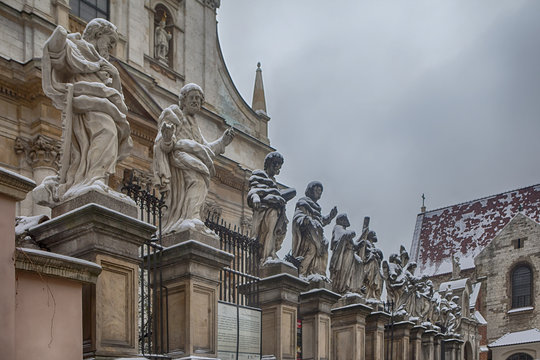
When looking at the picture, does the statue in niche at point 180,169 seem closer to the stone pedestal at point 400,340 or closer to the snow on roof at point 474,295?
the stone pedestal at point 400,340

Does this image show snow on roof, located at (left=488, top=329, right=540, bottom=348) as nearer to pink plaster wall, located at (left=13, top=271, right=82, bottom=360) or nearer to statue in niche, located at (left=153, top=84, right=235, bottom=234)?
statue in niche, located at (left=153, top=84, right=235, bottom=234)

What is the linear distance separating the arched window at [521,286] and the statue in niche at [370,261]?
2824 cm

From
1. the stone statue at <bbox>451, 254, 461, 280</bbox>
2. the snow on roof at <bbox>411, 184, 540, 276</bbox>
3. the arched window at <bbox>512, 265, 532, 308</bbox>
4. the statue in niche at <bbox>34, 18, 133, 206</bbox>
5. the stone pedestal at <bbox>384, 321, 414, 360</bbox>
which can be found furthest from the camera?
the snow on roof at <bbox>411, 184, 540, 276</bbox>

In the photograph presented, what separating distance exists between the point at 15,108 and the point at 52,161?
1609 mm

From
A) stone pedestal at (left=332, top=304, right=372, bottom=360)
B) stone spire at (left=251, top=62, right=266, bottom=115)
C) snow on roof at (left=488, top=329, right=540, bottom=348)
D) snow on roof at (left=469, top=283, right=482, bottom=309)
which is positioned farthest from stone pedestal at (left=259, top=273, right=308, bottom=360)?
snow on roof at (left=469, top=283, right=482, bottom=309)

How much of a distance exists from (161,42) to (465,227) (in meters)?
32.1

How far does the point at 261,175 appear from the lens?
10.9m

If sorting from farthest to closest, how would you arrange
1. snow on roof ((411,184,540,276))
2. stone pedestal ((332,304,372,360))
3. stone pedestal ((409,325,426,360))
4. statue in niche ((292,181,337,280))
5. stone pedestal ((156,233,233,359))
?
1. snow on roof ((411,184,540,276))
2. stone pedestal ((409,325,426,360))
3. stone pedestal ((332,304,372,360))
4. statue in niche ((292,181,337,280))
5. stone pedestal ((156,233,233,359))

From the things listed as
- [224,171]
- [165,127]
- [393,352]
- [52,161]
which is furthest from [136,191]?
[224,171]

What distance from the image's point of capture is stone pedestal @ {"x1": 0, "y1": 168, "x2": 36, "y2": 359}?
527 centimetres

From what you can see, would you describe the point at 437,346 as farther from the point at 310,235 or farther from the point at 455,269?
the point at 455,269

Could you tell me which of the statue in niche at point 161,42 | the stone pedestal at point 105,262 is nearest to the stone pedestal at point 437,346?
the statue in niche at point 161,42

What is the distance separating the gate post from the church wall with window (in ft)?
107

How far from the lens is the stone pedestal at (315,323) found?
11.5 m
